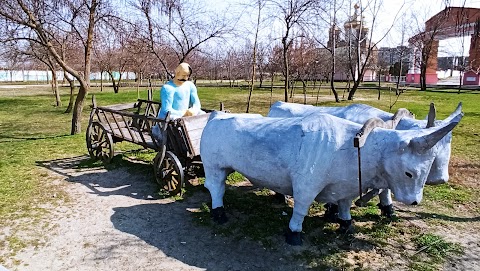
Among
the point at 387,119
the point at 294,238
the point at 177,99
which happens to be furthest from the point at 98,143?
the point at 387,119

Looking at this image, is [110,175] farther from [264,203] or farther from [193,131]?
[264,203]

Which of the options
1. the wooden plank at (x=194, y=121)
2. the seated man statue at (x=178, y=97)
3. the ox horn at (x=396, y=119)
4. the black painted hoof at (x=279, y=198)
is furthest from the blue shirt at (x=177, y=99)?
the ox horn at (x=396, y=119)

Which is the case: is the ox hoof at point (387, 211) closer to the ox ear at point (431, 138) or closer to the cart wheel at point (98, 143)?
the ox ear at point (431, 138)

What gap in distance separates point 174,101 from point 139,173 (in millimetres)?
1868

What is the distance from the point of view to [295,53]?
1146 inches

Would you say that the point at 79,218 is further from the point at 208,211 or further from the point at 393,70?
the point at 393,70

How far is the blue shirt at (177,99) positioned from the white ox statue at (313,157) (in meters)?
1.38

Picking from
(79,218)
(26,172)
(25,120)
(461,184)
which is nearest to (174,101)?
(79,218)

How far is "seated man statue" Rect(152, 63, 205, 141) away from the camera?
20.5 ft

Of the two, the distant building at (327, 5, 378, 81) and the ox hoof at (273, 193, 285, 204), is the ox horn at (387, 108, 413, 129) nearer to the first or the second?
the ox hoof at (273, 193, 285, 204)

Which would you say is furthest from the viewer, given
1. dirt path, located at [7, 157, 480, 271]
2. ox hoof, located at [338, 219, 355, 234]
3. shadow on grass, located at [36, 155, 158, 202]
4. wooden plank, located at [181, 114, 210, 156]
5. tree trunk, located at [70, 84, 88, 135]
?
tree trunk, located at [70, 84, 88, 135]

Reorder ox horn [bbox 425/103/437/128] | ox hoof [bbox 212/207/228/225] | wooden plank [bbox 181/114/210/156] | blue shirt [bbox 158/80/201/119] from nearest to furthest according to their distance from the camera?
1. ox horn [bbox 425/103/437/128]
2. ox hoof [bbox 212/207/228/225]
3. wooden plank [bbox 181/114/210/156]
4. blue shirt [bbox 158/80/201/119]

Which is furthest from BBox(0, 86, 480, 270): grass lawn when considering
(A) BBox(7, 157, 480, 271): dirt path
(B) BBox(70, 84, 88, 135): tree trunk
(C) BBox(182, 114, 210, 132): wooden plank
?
(C) BBox(182, 114, 210, 132): wooden plank

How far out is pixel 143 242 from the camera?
4629 mm
